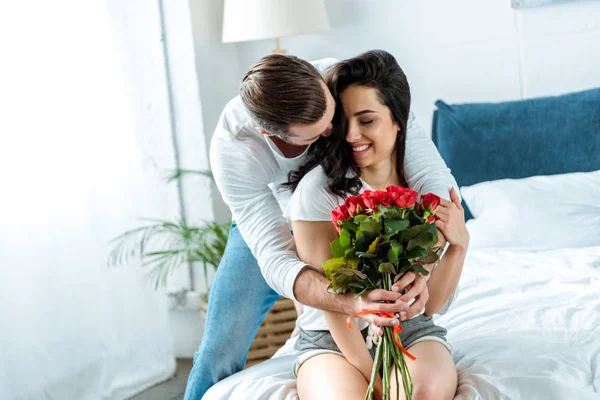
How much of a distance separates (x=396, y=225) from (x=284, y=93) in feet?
1.47

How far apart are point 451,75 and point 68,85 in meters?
1.59

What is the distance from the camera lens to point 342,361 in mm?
1768

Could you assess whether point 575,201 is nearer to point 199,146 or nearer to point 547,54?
point 547,54

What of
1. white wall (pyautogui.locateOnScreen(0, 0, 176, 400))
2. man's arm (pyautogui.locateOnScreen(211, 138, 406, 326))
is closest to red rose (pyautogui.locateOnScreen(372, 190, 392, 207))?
man's arm (pyautogui.locateOnScreen(211, 138, 406, 326))

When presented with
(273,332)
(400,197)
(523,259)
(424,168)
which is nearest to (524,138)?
(523,259)

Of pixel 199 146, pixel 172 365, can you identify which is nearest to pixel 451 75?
pixel 199 146

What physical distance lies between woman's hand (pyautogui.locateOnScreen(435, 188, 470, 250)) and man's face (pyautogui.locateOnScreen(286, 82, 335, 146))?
33 cm

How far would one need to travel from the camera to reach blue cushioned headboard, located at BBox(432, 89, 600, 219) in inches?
114

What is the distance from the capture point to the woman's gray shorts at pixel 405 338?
1812mm

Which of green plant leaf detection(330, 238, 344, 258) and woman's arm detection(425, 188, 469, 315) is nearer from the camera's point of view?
green plant leaf detection(330, 238, 344, 258)

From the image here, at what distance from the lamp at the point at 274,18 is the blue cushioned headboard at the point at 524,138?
701 millimetres

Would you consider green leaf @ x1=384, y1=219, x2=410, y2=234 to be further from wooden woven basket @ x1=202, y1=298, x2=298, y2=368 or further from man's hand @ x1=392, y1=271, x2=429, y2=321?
wooden woven basket @ x1=202, y1=298, x2=298, y2=368

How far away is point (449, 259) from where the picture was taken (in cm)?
182

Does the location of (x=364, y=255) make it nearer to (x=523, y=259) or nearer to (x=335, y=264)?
(x=335, y=264)
